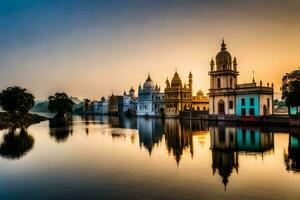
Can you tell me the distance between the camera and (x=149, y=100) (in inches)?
5207

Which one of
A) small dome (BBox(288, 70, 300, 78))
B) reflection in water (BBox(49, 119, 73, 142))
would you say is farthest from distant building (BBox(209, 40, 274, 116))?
reflection in water (BBox(49, 119, 73, 142))

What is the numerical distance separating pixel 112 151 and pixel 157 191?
14.1 metres

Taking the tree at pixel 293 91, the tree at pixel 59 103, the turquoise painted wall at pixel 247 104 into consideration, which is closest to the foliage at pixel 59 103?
the tree at pixel 59 103

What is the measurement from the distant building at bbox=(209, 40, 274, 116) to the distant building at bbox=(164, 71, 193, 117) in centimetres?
3006

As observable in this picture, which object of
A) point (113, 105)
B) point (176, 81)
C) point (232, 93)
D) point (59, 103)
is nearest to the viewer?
point (232, 93)

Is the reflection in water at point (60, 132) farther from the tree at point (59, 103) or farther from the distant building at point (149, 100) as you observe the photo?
the distant building at point (149, 100)

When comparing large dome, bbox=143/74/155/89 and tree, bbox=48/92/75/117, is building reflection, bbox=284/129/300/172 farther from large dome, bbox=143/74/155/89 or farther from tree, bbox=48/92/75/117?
large dome, bbox=143/74/155/89

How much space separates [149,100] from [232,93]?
210ft

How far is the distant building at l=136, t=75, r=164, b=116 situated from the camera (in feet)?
424

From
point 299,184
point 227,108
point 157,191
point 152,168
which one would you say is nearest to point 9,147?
point 152,168

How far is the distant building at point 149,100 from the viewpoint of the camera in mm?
129238

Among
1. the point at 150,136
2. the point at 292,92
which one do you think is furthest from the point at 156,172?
the point at 292,92

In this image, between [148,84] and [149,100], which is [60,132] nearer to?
[149,100]

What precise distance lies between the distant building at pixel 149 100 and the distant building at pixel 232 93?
49428mm
